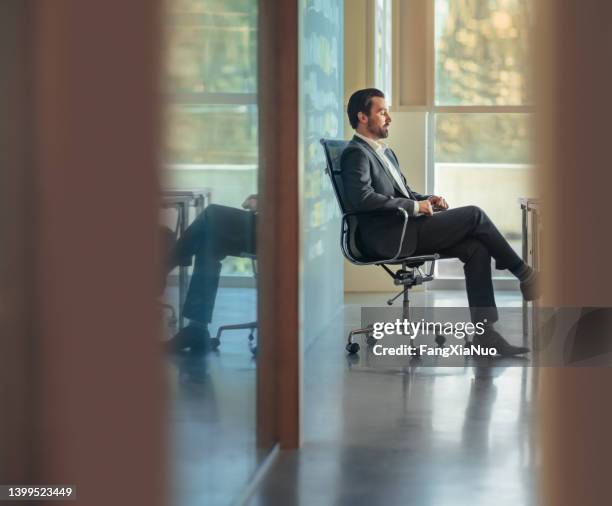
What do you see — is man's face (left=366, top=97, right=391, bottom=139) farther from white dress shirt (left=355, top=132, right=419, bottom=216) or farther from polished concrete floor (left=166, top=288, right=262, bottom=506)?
polished concrete floor (left=166, top=288, right=262, bottom=506)

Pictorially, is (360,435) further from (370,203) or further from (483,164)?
(483,164)

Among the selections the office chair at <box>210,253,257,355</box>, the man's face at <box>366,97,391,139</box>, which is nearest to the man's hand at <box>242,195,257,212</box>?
the office chair at <box>210,253,257,355</box>

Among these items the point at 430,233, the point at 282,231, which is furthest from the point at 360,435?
the point at 430,233

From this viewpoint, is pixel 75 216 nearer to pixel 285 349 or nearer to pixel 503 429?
pixel 285 349

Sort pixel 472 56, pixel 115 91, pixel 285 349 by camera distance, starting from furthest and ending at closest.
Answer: pixel 472 56 → pixel 285 349 → pixel 115 91

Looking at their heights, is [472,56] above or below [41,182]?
above

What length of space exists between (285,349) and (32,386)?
2108 millimetres

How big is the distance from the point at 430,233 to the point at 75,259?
4.04m

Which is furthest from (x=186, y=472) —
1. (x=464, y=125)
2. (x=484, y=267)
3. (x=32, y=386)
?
(x=464, y=125)

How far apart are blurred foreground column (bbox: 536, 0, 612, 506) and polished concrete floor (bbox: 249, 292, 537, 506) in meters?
1.72

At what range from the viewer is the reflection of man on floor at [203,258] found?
6.68 ft

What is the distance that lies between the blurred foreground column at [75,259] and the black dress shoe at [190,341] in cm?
52

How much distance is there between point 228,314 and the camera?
2514 mm

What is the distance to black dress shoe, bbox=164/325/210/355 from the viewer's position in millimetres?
1955
